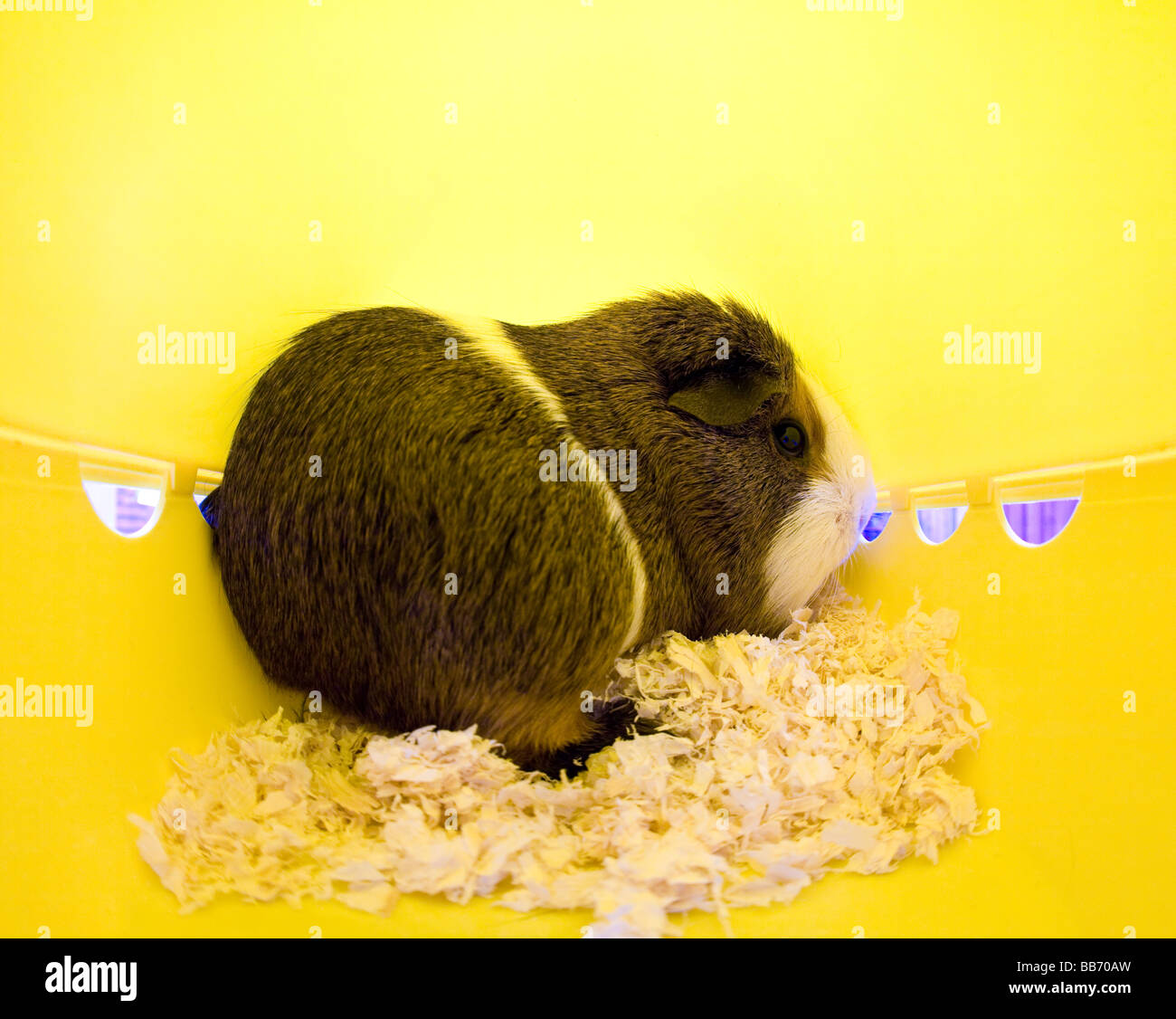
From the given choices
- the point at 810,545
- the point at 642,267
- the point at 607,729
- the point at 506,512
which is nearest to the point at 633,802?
the point at 607,729

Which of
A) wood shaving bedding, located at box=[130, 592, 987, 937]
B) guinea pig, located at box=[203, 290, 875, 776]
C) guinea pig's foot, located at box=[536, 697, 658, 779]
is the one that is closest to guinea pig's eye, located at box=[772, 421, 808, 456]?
guinea pig, located at box=[203, 290, 875, 776]

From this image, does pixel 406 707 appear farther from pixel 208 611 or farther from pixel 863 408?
pixel 863 408

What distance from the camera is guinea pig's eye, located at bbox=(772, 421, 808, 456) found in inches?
72.5

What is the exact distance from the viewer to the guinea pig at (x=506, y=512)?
149 centimetres

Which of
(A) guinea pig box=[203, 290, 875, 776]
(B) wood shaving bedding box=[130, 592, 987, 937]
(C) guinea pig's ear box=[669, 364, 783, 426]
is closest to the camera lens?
(B) wood shaving bedding box=[130, 592, 987, 937]

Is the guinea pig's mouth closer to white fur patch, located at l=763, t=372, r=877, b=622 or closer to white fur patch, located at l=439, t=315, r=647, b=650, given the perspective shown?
white fur patch, located at l=763, t=372, r=877, b=622

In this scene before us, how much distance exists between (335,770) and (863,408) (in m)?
1.39

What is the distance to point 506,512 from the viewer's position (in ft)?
4.91

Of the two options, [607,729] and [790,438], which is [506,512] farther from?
[790,438]

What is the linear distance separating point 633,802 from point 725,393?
2.69ft

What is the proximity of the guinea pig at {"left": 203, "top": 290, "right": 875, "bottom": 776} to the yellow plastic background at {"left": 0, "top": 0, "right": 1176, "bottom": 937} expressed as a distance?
20cm

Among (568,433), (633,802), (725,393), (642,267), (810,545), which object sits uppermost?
(642,267)

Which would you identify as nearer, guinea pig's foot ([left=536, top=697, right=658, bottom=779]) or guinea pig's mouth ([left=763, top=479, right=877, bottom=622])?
guinea pig's foot ([left=536, top=697, right=658, bottom=779])

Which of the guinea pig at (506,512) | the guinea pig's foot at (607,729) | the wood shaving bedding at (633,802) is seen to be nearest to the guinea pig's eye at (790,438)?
the guinea pig at (506,512)
